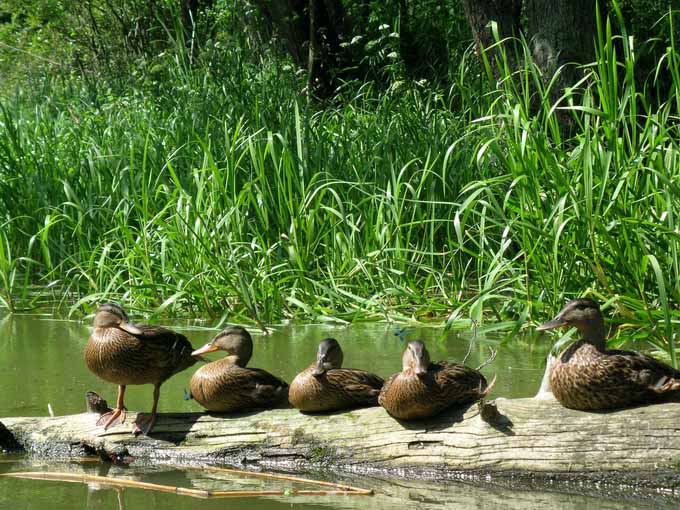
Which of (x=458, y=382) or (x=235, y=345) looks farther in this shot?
(x=235, y=345)

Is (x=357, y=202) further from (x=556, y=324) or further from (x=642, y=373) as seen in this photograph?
(x=642, y=373)

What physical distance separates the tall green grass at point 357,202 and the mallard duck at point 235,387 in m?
1.67

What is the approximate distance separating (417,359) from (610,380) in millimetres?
767

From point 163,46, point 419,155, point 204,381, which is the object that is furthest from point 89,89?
point 204,381

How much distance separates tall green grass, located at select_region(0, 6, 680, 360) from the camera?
5.88 meters

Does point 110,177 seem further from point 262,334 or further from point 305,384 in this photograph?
point 305,384

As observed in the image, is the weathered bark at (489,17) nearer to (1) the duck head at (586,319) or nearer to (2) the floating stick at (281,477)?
(1) the duck head at (586,319)

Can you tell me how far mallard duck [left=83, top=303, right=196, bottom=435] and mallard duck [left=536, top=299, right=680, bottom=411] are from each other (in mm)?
1822

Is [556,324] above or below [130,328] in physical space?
below

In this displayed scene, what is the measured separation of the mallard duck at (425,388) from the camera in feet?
13.8

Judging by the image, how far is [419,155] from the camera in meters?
8.53

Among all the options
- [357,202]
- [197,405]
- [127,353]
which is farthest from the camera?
[357,202]

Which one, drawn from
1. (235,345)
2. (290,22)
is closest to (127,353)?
(235,345)

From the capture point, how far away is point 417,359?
4254 millimetres
